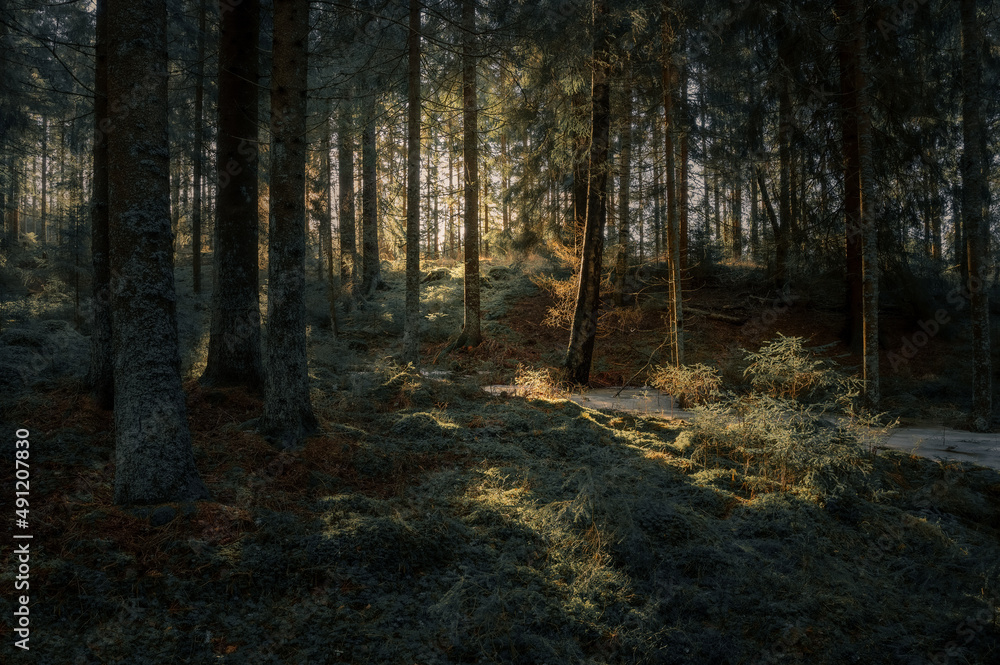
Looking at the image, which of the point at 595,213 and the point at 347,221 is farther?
the point at 347,221

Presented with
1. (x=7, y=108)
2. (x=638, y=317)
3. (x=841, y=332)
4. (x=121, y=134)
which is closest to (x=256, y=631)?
(x=121, y=134)

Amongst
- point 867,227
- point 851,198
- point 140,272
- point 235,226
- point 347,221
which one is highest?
point 347,221

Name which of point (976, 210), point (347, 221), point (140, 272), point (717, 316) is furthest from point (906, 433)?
point (347, 221)

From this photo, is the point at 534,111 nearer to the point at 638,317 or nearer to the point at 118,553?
the point at 638,317

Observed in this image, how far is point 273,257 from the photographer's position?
18.4 ft

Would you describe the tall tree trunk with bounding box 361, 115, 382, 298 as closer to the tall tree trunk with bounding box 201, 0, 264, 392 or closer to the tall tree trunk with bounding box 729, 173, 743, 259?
the tall tree trunk with bounding box 201, 0, 264, 392

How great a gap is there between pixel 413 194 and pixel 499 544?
7.77m

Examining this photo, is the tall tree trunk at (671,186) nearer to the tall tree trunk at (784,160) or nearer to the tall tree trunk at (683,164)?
the tall tree trunk at (683,164)

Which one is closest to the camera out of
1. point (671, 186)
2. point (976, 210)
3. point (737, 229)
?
point (976, 210)

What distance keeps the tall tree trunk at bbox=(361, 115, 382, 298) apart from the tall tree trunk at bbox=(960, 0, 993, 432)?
15.3 m

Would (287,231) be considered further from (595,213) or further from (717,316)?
(717,316)

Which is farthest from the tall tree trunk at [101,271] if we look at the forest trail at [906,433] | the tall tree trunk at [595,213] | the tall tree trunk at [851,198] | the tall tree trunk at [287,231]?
the tall tree trunk at [851,198]

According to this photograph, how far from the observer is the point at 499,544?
429 centimetres

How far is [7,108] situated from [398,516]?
2256 centimetres
